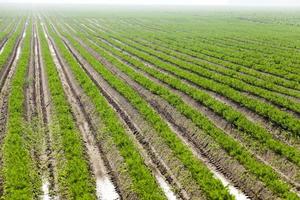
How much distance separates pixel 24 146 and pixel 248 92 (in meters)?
12.8

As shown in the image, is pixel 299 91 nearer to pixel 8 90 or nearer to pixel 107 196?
pixel 107 196

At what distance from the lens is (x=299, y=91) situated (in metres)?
19.5

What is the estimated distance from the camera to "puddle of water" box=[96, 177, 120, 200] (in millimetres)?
10906

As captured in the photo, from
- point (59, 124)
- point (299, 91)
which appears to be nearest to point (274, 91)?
point (299, 91)

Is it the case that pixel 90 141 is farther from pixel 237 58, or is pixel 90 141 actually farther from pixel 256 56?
pixel 256 56

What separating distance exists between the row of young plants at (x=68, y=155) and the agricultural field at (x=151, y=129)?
1.9 inches

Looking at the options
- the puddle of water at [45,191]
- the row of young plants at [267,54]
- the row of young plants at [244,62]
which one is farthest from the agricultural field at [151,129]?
the row of young plants at [267,54]

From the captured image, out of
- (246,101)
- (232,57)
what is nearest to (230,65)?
(232,57)

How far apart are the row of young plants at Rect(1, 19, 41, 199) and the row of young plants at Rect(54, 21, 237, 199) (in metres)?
5.30

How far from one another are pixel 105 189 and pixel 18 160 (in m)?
3.64

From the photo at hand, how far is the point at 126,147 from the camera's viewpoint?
531 inches

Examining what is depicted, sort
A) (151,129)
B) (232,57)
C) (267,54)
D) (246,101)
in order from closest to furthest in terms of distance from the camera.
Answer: (151,129)
(246,101)
(232,57)
(267,54)

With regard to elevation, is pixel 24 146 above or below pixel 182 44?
above

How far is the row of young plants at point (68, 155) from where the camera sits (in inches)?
430
